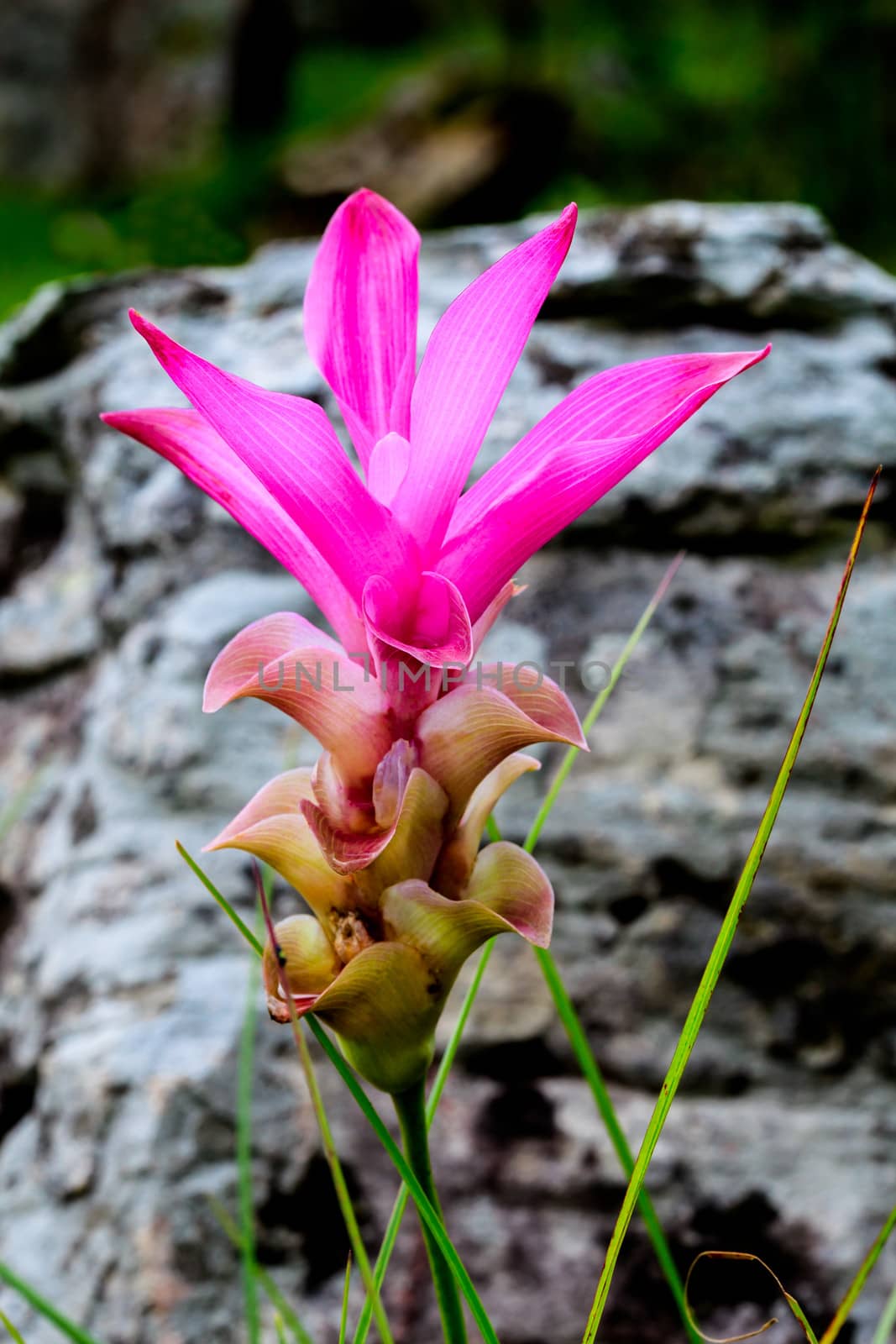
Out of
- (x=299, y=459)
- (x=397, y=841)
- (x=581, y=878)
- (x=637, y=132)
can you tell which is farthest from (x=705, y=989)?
(x=637, y=132)

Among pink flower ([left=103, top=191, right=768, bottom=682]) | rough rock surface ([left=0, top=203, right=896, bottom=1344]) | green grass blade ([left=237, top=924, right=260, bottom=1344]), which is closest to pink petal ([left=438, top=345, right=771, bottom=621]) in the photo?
pink flower ([left=103, top=191, right=768, bottom=682])

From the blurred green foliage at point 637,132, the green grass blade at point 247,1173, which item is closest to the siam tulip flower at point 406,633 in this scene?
the green grass blade at point 247,1173

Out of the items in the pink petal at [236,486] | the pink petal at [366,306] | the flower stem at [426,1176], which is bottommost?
the flower stem at [426,1176]

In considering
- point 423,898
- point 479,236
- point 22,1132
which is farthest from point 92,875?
point 479,236

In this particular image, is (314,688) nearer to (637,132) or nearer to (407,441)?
(407,441)

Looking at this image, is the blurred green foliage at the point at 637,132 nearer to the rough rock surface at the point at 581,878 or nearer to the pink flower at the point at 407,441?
the rough rock surface at the point at 581,878

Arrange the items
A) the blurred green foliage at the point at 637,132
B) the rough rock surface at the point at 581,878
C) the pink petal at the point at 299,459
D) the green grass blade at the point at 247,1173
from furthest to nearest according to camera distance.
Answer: the blurred green foliage at the point at 637,132
the rough rock surface at the point at 581,878
the green grass blade at the point at 247,1173
the pink petal at the point at 299,459

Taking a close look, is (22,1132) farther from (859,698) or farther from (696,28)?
(696,28)
